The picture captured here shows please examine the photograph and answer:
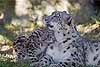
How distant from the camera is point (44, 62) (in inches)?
355

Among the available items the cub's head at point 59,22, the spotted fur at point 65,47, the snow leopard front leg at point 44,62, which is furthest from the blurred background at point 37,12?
the cub's head at point 59,22

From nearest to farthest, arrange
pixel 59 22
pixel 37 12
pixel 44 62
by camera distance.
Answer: pixel 59 22 < pixel 44 62 < pixel 37 12

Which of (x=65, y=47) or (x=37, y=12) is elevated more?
(x=37, y=12)

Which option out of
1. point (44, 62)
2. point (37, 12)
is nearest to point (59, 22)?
point (44, 62)

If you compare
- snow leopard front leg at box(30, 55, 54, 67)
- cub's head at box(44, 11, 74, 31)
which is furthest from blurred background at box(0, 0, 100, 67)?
cub's head at box(44, 11, 74, 31)

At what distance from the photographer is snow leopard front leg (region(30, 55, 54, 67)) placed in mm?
8922

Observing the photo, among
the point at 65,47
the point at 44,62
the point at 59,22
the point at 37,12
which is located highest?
the point at 37,12

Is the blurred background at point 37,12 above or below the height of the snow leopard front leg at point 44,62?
above

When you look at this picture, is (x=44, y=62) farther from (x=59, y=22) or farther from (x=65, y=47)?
(x=59, y=22)

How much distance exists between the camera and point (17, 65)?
8.78m

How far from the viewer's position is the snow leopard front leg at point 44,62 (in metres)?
8.92

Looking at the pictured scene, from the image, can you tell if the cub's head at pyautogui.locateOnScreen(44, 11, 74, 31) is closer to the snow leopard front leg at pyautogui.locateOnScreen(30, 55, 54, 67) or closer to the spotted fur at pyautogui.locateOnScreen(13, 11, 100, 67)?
the spotted fur at pyautogui.locateOnScreen(13, 11, 100, 67)

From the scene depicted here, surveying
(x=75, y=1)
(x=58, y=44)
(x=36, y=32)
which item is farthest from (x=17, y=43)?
(x=75, y=1)

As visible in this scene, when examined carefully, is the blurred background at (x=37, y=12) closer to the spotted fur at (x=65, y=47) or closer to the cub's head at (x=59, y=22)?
the spotted fur at (x=65, y=47)
